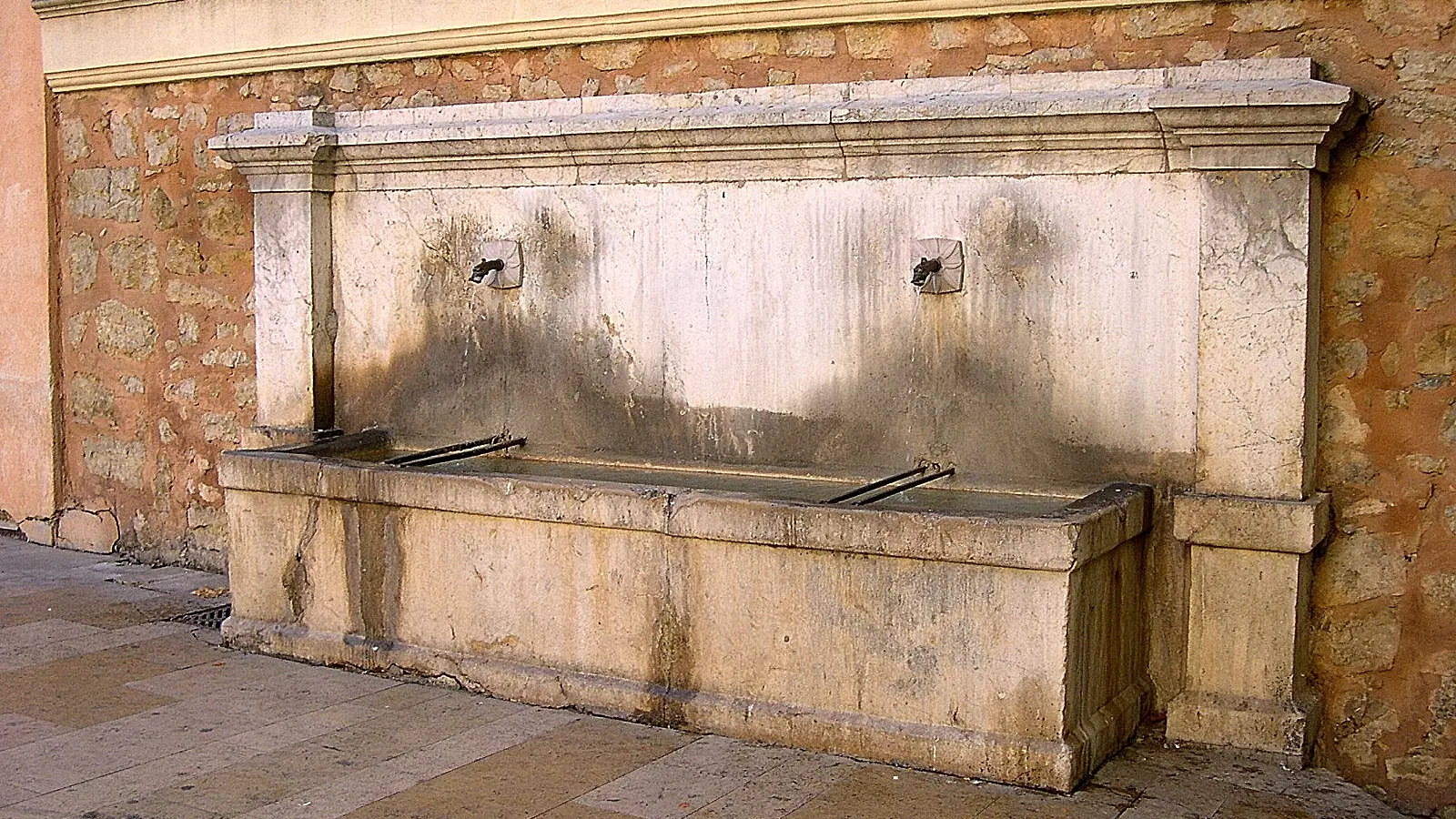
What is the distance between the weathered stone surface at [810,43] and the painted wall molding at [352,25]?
1.8 inches

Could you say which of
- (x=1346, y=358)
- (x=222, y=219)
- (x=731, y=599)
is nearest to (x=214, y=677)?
(x=731, y=599)

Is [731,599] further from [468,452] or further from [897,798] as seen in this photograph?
[468,452]

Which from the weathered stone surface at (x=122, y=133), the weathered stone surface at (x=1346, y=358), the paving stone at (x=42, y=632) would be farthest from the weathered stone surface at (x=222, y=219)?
the weathered stone surface at (x=1346, y=358)

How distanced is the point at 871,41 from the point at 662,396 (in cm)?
153

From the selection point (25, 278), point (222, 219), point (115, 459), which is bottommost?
point (115, 459)

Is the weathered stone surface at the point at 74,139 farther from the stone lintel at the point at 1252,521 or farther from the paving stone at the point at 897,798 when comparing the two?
the stone lintel at the point at 1252,521

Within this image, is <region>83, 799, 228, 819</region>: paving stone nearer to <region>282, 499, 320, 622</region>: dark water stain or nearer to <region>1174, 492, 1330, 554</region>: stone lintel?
<region>282, 499, 320, 622</region>: dark water stain

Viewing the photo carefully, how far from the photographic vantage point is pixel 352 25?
6.31 meters

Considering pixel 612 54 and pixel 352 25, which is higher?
pixel 352 25

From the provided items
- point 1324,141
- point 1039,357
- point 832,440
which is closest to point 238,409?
point 832,440

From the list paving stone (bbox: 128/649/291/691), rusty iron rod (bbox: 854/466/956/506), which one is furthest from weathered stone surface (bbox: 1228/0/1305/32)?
paving stone (bbox: 128/649/291/691)

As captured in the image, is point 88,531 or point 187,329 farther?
point 88,531

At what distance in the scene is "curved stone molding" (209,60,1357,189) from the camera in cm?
432

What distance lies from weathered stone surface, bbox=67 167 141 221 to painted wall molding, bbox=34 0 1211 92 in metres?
0.43
